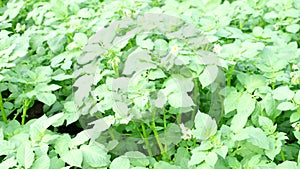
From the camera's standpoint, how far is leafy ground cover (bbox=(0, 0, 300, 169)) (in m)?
1.67

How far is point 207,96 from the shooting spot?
206cm

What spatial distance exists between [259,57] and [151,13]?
0.56 m

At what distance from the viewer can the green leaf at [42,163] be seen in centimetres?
157

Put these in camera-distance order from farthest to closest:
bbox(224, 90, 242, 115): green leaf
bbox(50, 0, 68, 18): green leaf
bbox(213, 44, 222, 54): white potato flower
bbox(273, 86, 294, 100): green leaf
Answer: bbox(50, 0, 68, 18): green leaf → bbox(213, 44, 222, 54): white potato flower → bbox(224, 90, 242, 115): green leaf → bbox(273, 86, 294, 100): green leaf

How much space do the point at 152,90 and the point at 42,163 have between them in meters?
0.46

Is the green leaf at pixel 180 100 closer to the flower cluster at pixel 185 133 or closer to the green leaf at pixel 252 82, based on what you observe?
the flower cluster at pixel 185 133

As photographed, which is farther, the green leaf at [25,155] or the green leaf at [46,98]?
the green leaf at [46,98]

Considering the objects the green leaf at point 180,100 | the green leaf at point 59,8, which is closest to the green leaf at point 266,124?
the green leaf at point 180,100

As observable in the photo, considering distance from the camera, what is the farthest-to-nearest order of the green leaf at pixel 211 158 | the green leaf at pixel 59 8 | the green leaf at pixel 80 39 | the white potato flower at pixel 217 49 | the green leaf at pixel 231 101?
1. the green leaf at pixel 59 8
2. the green leaf at pixel 80 39
3. the white potato flower at pixel 217 49
4. the green leaf at pixel 231 101
5. the green leaf at pixel 211 158

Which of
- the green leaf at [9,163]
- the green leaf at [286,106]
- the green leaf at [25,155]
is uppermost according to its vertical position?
the green leaf at [286,106]

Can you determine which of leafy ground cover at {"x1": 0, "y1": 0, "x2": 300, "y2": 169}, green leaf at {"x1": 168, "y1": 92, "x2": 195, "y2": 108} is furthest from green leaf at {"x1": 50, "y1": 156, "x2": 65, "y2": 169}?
green leaf at {"x1": 168, "y1": 92, "x2": 195, "y2": 108}

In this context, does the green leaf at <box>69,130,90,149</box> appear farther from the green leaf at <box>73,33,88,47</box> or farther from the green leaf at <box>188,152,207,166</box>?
the green leaf at <box>73,33,88,47</box>

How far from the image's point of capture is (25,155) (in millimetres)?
1584

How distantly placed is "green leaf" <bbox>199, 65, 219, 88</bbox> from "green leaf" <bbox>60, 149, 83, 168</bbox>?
0.53 metres
